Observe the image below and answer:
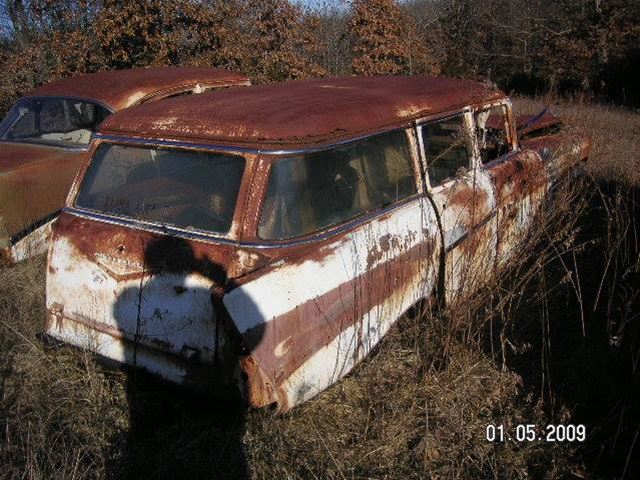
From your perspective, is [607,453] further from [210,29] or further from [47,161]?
[210,29]

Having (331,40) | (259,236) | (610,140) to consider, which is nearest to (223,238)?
(259,236)

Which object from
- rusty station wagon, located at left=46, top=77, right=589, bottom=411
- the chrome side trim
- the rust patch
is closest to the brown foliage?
rusty station wagon, located at left=46, top=77, right=589, bottom=411

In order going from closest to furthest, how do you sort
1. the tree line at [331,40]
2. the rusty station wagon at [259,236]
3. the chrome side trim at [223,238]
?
the rusty station wagon at [259,236]
the chrome side trim at [223,238]
the tree line at [331,40]

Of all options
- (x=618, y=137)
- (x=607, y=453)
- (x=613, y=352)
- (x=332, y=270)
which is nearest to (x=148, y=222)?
(x=332, y=270)

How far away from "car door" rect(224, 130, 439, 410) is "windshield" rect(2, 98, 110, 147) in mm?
3165

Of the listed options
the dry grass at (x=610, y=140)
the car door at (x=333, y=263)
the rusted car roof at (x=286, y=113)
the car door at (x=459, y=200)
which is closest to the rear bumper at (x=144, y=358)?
the car door at (x=333, y=263)

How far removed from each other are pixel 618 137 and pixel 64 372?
792cm

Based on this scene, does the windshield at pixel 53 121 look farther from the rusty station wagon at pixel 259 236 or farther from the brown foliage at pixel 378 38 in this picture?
the brown foliage at pixel 378 38

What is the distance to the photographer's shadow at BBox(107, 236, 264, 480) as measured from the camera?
2.41 metres

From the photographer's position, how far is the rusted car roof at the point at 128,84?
5.06 metres

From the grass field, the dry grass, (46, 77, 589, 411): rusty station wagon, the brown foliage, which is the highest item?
the brown foliage

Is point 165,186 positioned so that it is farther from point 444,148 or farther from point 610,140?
point 610,140

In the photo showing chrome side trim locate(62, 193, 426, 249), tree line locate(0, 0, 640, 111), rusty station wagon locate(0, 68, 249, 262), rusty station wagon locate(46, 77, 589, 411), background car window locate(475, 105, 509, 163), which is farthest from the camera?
tree line locate(0, 0, 640, 111)

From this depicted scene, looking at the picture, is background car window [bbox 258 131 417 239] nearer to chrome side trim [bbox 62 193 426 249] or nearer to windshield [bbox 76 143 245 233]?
chrome side trim [bbox 62 193 426 249]
